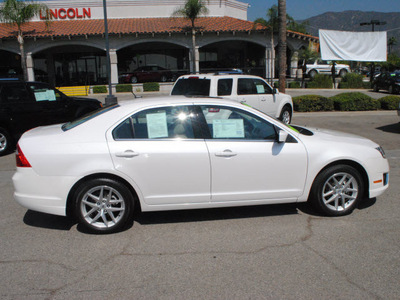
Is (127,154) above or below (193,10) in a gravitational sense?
below

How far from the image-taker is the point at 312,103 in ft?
52.4

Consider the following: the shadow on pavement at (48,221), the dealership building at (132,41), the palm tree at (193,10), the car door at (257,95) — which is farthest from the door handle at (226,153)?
the dealership building at (132,41)

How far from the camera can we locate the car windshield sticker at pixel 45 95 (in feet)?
33.0

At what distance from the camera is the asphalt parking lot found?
3.44 meters

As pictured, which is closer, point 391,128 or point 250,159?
point 250,159

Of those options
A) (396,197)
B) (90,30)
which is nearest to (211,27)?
(90,30)

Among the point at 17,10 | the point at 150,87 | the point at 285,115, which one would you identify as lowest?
the point at 285,115

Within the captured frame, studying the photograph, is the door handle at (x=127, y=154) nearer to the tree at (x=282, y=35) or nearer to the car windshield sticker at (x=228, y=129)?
the car windshield sticker at (x=228, y=129)

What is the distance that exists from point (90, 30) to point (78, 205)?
2773cm

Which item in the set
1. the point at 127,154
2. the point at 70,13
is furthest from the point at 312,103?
the point at 70,13

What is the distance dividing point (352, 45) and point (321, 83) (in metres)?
3.36

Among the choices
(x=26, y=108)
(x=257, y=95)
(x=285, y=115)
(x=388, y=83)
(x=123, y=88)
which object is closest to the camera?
(x=26, y=108)

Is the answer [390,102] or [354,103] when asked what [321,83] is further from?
[354,103]

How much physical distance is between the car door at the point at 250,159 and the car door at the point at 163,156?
0.61 ft
